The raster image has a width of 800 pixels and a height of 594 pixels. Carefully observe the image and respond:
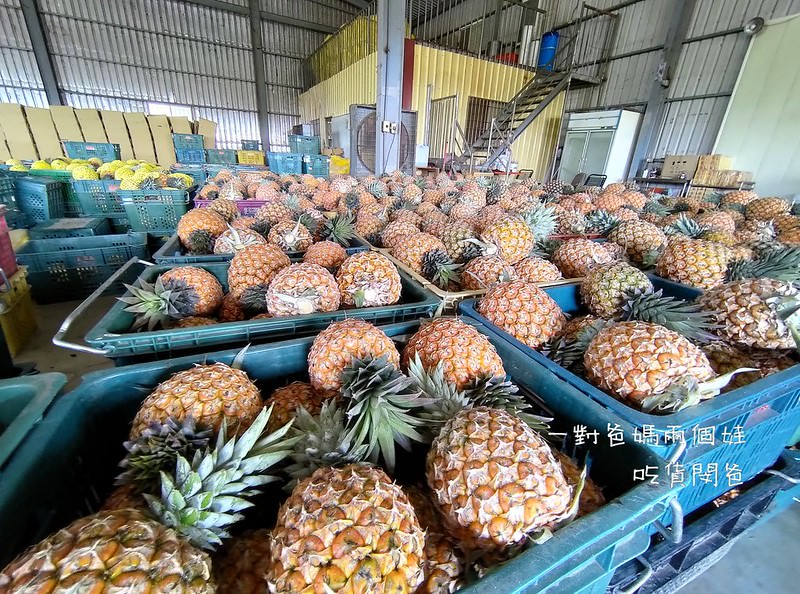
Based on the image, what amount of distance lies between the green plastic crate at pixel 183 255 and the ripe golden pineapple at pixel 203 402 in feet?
4.93

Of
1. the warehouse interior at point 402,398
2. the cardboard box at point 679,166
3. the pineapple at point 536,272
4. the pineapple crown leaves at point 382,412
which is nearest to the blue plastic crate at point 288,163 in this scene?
the warehouse interior at point 402,398

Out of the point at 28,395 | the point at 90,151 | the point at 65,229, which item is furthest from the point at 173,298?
the point at 90,151

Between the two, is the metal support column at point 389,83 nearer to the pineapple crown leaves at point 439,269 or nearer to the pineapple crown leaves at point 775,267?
the pineapple crown leaves at point 439,269

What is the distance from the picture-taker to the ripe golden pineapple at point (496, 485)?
0.96 m

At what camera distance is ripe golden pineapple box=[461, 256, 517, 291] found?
2408mm

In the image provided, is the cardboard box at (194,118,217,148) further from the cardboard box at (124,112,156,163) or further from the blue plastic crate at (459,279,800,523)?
the blue plastic crate at (459,279,800,523)

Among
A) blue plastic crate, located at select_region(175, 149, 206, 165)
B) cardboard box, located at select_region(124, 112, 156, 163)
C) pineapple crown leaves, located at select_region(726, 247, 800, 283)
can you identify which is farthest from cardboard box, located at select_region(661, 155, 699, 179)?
cardboard box, located at select_region(124, 112, 156, 163)

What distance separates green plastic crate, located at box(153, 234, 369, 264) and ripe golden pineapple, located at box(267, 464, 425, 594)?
2.15 m

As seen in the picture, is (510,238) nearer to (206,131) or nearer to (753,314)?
(753,314)

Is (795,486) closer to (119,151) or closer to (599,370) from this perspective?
(599,370)

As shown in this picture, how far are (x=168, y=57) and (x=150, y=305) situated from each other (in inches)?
988

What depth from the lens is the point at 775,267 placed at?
91.6 inches

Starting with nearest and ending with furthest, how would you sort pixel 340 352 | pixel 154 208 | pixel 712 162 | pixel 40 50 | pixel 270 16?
pixel 340 352 → pixel 154 208 → pixel 712 162 → pixel 40 50 → pixel 270 16

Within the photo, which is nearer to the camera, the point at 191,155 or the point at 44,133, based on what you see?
the point at 44,133
